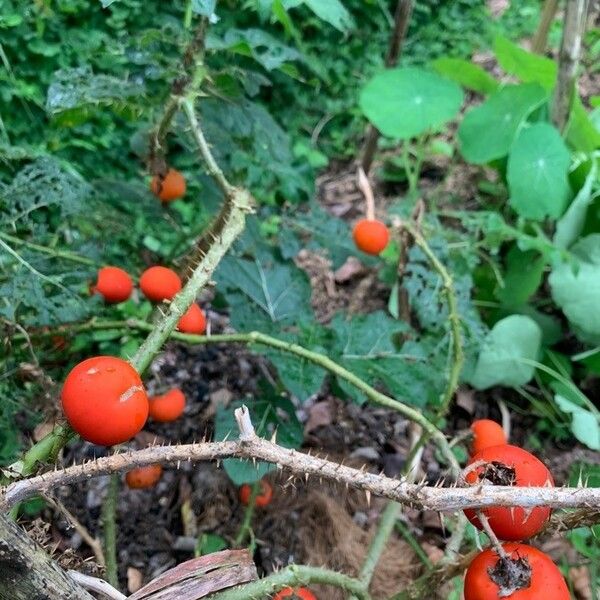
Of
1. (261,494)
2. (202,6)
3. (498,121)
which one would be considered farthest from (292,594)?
(498,121)

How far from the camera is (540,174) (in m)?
1.83

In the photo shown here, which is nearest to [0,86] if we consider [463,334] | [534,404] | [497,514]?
[463,334]

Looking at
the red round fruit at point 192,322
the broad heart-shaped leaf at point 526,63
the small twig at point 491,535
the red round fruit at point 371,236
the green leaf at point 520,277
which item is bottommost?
the green leaf at point 520,277

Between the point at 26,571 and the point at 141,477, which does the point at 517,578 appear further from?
the point at 141,477

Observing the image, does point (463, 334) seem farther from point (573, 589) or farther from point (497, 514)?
point (497, 514)

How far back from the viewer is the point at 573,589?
1425mm

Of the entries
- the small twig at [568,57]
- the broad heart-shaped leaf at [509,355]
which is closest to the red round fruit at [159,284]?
the broad heart-shaped leaf at [509,355]

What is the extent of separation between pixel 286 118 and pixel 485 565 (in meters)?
2.04

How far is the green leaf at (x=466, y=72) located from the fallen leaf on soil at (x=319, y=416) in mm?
1288

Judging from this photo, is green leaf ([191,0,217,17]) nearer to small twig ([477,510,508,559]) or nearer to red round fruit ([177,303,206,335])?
red round fruit ([177,303,206,335])

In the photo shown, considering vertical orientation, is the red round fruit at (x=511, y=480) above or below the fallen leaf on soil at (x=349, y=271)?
above

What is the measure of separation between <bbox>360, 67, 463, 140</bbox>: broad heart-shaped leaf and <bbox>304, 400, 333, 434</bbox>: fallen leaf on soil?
90 cm

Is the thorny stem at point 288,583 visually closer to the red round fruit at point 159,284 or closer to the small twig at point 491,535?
the small twig at point 491,535

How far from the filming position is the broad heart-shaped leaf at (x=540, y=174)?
182cm
